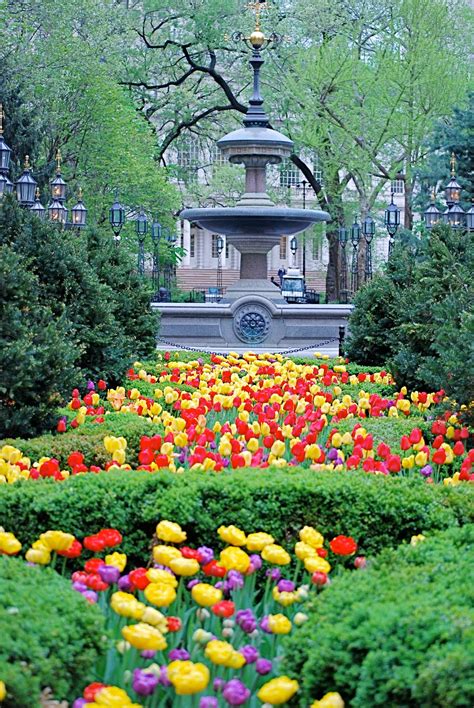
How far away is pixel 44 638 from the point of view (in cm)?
392

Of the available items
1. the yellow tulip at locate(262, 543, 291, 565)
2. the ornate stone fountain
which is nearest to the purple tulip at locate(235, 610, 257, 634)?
the yellow tulip at locate(262, 543, 291, 565)

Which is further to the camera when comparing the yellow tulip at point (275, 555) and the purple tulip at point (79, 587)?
the yellow tulip at point (275, 555)

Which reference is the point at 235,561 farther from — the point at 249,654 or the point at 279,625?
the point at 249,654

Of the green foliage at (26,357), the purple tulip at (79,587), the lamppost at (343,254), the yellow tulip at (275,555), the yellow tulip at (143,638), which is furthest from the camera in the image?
the lamppost at (343,254)

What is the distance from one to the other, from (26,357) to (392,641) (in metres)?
5.84

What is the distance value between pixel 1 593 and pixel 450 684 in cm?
146

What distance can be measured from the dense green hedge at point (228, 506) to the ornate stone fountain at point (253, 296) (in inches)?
685

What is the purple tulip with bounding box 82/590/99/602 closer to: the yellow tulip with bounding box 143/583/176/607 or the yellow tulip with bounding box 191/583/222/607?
the yellow tulip with bounding box 143/583/176/607

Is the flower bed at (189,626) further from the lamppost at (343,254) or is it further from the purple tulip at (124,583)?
the lamppost at (343,254)

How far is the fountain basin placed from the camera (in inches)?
970

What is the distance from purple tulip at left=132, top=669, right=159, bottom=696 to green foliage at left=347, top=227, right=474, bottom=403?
5973 mm

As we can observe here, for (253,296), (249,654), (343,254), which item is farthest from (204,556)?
(343,254)

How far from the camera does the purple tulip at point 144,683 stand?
12.3 feet

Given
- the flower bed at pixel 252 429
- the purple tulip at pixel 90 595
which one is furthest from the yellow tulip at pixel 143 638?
the flower bed at pixel 252 429
